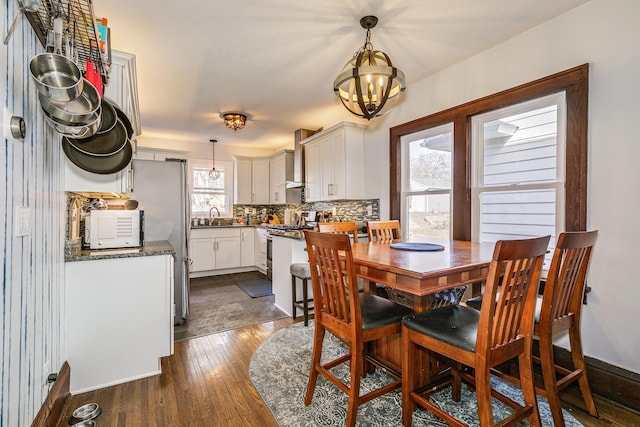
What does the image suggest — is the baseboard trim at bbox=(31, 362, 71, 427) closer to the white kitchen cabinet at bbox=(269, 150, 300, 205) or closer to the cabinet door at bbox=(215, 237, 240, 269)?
the cabinet door at bbox=(215, 237, 240, 269)

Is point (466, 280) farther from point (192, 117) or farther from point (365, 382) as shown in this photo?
point (192, 117)

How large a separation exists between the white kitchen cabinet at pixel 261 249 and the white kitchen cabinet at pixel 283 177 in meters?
0.74

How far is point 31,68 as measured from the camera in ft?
4.07

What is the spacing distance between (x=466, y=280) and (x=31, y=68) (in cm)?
221

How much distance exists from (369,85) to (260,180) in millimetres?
4654

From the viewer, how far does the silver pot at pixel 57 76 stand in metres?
1.27

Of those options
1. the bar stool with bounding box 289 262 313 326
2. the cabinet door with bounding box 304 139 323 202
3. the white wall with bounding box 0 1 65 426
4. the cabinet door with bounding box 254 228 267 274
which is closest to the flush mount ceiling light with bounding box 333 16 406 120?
the white wall with bounding box 0 1 65 426

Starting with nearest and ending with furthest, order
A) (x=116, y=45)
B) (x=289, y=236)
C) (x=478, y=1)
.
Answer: (x=478, y=1) < (x=116, y=45) < (x=289, y=236)

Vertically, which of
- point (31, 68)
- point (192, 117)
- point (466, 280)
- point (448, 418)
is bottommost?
point (448, 418)

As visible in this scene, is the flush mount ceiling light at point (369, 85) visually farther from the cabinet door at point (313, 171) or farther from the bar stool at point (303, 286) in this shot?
the cabinet door at point (313, 171)

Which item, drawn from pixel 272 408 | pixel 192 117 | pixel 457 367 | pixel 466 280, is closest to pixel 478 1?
pixel 466 280

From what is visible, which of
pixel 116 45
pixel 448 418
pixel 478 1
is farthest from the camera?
pixel 116 45

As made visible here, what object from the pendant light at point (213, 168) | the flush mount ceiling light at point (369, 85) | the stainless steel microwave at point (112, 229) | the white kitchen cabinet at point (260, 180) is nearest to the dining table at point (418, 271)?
the flush mount ceiling light at point (369, 85)

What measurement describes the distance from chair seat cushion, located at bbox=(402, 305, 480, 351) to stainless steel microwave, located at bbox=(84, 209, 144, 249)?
2.23m
